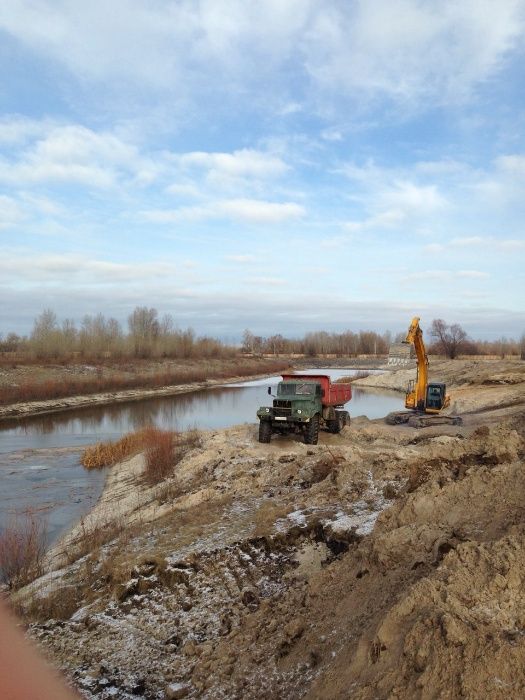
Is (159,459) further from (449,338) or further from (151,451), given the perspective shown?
(449,338)

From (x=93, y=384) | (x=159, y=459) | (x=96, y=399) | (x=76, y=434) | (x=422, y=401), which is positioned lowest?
(x=76, y=434)

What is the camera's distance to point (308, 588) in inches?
261

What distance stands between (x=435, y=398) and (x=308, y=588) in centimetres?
2050

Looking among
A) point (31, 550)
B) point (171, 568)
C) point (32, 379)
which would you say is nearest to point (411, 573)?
point (171, 568)

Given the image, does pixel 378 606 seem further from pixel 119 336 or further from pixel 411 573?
pixel 119 336

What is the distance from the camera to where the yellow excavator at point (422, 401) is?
2430cm

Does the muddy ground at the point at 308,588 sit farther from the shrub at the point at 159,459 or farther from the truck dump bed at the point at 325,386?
the truck dump bed at the point at 325,386

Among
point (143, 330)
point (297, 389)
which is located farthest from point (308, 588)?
point (143, 330)

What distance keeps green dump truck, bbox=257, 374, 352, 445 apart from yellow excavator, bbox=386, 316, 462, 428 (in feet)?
17.5

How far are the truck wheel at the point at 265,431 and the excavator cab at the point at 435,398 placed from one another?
33.4 feet

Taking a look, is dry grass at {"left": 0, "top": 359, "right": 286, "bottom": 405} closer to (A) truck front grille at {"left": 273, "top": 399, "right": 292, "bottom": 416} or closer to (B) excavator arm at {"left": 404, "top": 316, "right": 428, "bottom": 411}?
(A) truck front grille at {"left": 273, "top": 399, "right": 292, "bottom": 416}

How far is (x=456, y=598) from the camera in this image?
4.62m

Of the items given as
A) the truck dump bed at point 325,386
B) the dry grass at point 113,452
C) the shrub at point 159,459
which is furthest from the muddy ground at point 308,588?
the dry grass at point 113,452

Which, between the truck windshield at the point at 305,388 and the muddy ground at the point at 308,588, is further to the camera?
the truck windshield at the point at 305,388
